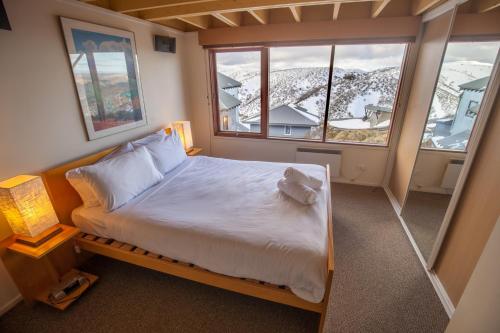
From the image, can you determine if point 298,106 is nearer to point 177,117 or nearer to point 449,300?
point 177,117

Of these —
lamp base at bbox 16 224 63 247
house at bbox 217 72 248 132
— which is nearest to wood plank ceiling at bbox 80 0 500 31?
house at bbox 217 72 248 132

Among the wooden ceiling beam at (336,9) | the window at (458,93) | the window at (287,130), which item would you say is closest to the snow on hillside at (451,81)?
the window at (458,93)

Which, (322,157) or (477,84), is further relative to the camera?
(322,157)

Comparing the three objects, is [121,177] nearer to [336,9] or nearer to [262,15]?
[262,15]

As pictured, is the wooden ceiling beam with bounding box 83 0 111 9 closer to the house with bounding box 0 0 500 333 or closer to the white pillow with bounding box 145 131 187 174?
the house with bounding box 0 0 500 333

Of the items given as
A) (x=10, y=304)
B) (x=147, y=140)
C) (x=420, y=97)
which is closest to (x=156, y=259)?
(x=10, y=304)

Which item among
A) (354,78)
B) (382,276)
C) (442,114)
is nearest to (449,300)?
(382,276)

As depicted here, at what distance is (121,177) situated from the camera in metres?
1.97

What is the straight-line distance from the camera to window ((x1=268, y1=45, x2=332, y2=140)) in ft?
10.6

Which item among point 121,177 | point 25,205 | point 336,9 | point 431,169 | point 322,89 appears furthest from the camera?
point 322,89

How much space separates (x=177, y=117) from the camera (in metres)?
3.56

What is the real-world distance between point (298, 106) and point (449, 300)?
2759mm

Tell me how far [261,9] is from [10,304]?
3.41m

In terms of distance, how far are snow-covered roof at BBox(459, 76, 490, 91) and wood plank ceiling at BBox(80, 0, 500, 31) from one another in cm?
47
